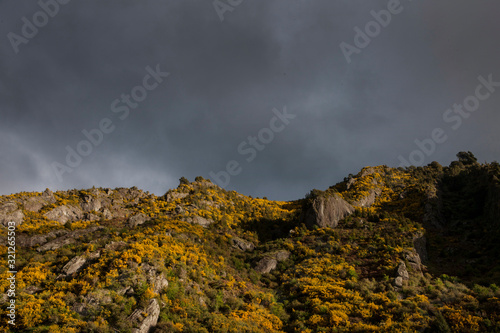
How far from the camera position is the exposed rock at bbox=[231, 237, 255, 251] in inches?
1355

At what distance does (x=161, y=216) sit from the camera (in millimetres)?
37219

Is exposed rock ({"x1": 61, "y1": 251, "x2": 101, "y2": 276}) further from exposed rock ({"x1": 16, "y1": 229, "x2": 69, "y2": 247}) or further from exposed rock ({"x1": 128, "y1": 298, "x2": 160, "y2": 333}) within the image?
exposed rock ({"x1": 16, "y1": 229, "x2": 69, "y2": 247})

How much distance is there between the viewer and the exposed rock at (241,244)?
34.4 meters

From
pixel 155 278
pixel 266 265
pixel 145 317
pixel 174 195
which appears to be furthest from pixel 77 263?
pixel 174 195

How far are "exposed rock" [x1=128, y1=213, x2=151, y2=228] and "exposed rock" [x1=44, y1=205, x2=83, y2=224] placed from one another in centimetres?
777

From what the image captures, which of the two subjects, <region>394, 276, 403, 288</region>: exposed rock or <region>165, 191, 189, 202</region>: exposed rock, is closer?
<region>394, 276, 403, 288</region>: exposed rock

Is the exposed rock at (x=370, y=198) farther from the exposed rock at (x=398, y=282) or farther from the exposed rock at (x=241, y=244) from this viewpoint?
the exposed rock at (x=398, y=282)

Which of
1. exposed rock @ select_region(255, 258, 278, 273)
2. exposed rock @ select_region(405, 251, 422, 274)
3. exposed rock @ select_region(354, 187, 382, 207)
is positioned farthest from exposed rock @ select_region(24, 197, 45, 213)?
exposed rock @ select_region(354, 187, 382, 207)

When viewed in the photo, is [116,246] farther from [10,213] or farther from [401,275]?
[401,275]

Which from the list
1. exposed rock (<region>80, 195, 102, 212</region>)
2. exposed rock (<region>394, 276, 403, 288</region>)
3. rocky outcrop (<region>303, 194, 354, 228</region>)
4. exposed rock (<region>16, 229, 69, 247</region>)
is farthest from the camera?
rocky outcrop (<region>303, 194, 354, 228</region>)

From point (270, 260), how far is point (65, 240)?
2229cm

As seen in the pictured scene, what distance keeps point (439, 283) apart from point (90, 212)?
43.8 meters

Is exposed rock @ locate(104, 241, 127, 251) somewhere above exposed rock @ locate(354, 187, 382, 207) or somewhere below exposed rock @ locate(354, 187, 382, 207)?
below

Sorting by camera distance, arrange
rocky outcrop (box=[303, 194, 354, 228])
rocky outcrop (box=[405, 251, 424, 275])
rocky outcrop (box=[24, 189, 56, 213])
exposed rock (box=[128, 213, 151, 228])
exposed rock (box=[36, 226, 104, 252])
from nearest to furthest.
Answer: exposed rock (box=[36, 226, 104, 252]) → rocky outcrop (box=[405, 251, 424, 275]) → rocky outcrop (box=[24, 189, 56, 213]) → exposed rock (box=[128, 213, 151, 228]) → rocky outcrop (box=[303, 194, 354, 228])
